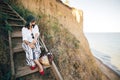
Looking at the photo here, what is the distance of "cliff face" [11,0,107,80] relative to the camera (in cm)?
636

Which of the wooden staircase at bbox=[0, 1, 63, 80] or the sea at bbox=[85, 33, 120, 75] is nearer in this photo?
the wooden staircase at bbox=[0, 1, 63, 80]

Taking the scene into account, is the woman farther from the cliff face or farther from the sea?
the sea

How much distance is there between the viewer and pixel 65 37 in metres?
8.59

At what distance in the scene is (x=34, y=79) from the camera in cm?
364

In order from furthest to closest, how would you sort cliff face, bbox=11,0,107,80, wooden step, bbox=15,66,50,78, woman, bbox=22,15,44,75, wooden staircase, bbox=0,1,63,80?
cliff face, bbox=11,0,107,80
woman, bbox=22,15,44,75
wooden staircase, bbox=0,1,63,80
wooden step, bbox=15,66,50,78

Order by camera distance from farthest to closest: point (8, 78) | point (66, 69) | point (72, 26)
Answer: point (72, 26) → point (66, 69) → point (8, 78)

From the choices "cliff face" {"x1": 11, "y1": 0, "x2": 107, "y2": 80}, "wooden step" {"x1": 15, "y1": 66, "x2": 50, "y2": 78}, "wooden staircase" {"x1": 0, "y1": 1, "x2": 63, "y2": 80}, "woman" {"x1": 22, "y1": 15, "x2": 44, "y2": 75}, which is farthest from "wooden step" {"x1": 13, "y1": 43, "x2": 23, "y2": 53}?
"cliff face" {"x1": 11, "y1": 0, "x2": 107, "y2": 80}

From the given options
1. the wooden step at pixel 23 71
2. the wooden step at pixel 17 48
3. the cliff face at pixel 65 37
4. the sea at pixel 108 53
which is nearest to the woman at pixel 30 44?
the wooden step at pixel 23 71

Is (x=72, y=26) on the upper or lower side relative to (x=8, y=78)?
upper

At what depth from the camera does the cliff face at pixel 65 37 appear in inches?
251

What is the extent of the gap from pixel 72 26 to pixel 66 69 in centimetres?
1017

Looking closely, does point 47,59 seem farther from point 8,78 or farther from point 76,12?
point 76,12

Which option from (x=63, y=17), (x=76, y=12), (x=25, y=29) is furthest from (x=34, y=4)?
(x=76, y=12)

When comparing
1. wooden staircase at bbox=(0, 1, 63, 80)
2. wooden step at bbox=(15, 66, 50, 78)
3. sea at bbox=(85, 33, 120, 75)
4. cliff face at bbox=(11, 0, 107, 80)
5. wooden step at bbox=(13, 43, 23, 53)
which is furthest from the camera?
sea at bbox=(85, 33, 120, 75)
